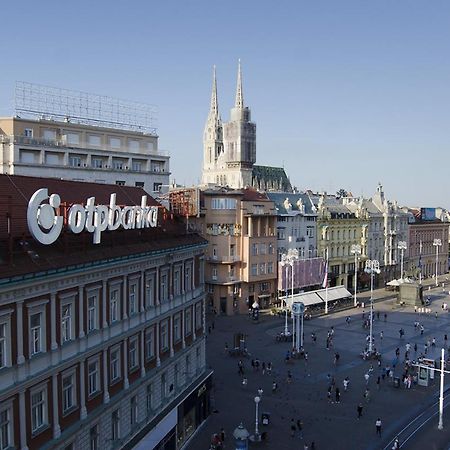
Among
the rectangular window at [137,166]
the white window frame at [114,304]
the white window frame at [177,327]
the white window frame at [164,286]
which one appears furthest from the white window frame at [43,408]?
the rectangular window at [137,166]

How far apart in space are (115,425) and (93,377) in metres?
3.56

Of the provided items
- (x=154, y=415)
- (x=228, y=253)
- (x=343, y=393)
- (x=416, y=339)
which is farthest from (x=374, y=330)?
(x=154, y=415)

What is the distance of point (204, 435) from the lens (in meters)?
40.3

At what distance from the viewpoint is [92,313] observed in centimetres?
2758

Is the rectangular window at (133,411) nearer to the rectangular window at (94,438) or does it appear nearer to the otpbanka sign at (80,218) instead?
the rectangular window at (94,438)

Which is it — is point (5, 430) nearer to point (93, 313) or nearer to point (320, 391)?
point (93, 313)

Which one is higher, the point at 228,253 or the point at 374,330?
the point at 228,253

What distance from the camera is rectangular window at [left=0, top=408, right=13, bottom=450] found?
2145 cm

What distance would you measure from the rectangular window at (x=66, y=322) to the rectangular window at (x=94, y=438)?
4.92m

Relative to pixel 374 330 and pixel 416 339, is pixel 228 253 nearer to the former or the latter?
pixel 374 330

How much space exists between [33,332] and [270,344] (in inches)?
1841

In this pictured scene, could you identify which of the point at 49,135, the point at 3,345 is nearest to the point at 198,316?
the point at 3,345

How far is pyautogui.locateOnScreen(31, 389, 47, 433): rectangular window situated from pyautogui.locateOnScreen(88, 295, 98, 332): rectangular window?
4221mm

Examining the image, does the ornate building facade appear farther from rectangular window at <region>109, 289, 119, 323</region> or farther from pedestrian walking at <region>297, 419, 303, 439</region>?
pedestrian walking at <region>297, 419, 303, 439</region>
